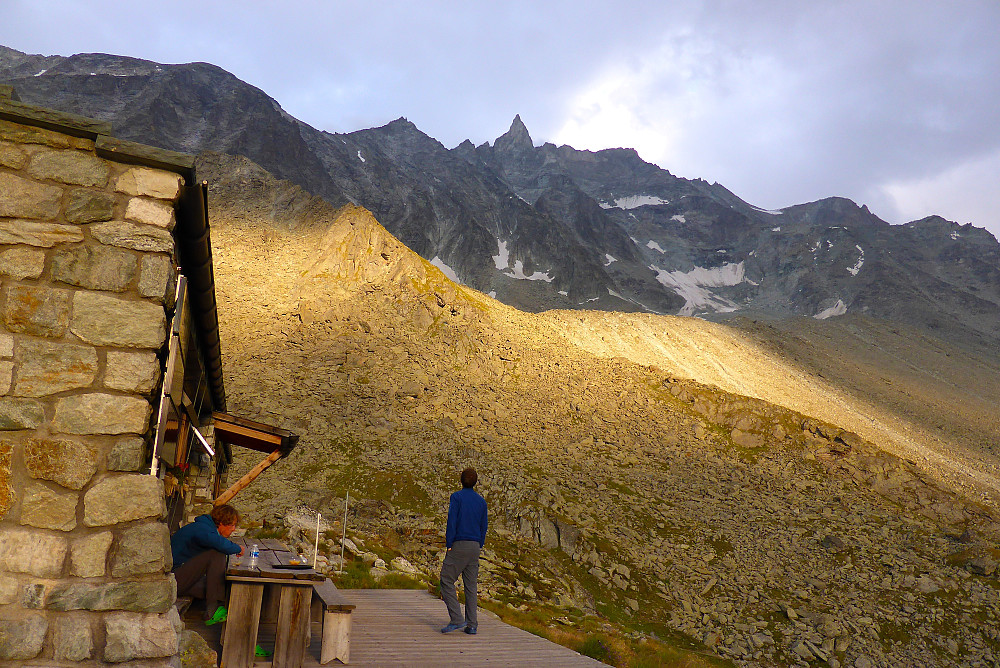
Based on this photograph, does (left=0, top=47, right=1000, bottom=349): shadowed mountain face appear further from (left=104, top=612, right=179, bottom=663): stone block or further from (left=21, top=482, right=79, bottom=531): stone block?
(left=104, top=612, right=179, bottom=663): stone block

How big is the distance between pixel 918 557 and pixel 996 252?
17360 centimetres

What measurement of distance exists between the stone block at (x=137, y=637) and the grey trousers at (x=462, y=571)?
139 inches

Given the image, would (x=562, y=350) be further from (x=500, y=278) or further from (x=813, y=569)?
(x=500, y=278)

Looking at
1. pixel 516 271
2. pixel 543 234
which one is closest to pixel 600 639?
pixel 516 271

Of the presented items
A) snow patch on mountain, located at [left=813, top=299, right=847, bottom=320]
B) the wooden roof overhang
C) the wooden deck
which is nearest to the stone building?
the wooden deck

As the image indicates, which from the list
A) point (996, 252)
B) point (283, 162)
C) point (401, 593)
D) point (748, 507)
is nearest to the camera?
point (401, 593)

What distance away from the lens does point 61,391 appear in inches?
158

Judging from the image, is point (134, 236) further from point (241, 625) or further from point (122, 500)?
point (241, 625)

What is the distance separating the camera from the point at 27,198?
416 cm

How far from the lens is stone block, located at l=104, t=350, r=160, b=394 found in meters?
4.12

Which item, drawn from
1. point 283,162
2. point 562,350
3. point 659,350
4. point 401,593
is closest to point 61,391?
point 401,593

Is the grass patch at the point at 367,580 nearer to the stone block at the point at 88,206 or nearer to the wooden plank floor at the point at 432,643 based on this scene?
the wooden plank floor at the point at 432,643

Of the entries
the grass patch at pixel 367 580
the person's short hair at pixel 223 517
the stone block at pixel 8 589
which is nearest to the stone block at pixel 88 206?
the stone block at pixel 8 589

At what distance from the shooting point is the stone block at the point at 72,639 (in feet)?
12.2
